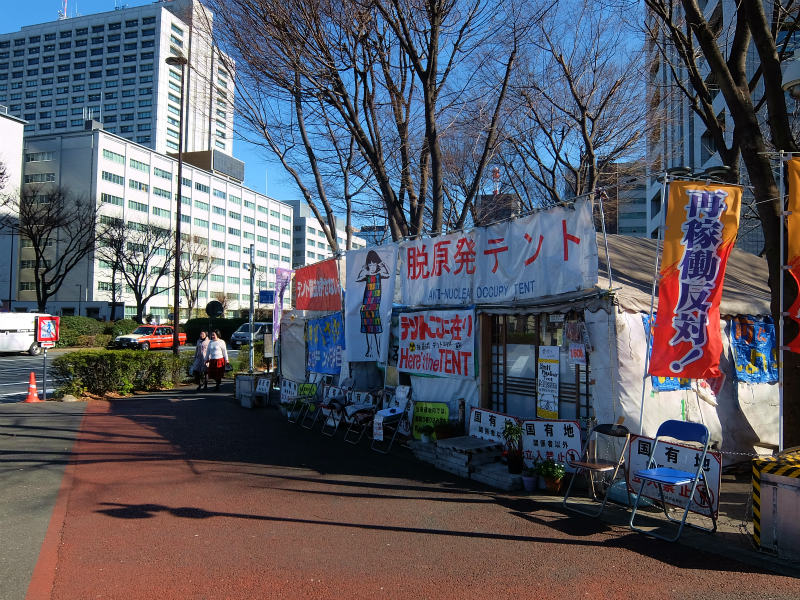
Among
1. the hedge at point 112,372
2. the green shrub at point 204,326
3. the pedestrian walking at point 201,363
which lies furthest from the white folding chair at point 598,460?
the green shrub at point 204,326

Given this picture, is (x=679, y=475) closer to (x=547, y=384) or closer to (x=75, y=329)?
(x=547, y=384)

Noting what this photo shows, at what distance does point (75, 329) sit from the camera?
36438 millimetres

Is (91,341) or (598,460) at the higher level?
(91,341)

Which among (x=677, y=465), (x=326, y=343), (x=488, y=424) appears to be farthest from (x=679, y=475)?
(x=326, y=343)

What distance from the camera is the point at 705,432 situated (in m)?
5.85

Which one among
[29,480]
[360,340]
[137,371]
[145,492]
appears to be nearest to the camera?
[145,492]

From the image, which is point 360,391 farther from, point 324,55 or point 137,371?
point 137,371

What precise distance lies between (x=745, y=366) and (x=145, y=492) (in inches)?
332

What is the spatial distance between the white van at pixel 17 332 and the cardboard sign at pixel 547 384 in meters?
27.9

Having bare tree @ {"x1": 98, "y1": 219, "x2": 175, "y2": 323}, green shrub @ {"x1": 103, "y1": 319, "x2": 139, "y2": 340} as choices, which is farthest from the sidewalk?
bare tree @ {"x1": 98, "y1": 219, "x2": 175, "y2": 323}

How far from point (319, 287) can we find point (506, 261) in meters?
6.08

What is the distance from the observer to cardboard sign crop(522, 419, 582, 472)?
717 cm

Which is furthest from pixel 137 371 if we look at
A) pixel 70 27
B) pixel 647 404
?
pixel 70 27

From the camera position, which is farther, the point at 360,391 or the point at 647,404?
the point at 360,391
